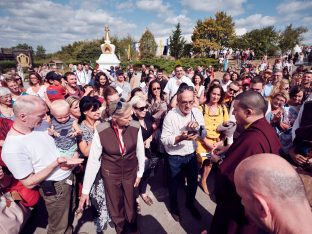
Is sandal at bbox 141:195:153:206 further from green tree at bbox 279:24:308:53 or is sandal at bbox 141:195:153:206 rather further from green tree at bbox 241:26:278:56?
green tree at bbox 279:24:308:53

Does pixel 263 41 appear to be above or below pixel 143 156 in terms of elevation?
above

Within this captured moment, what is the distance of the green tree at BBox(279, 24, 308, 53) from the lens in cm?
3500

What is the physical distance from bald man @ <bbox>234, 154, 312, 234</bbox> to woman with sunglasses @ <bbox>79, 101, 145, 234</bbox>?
156 centimetres

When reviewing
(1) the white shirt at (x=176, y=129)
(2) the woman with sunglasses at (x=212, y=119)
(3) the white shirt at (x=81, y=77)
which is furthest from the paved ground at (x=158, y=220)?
(3) the white shirt at (x=81, y=77)

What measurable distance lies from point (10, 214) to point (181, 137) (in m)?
2.28

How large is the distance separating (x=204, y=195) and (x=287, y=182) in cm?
314

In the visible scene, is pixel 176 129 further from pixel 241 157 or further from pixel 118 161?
pixel 241 157

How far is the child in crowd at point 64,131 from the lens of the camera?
2713 mm

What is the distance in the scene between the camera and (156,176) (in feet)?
14.9

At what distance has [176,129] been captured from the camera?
2924 mm

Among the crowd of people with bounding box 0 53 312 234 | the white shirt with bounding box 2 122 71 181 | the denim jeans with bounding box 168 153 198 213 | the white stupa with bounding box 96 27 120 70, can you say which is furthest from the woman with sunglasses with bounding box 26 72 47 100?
the white stupa with bounding box 96 27 120 70

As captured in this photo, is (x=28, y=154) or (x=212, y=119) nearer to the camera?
(x=28, y=154)

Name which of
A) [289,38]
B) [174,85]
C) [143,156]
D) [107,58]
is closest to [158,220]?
[143,156]

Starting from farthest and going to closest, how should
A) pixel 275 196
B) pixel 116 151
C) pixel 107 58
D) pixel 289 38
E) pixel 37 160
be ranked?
pixel 289 38 < pixel 107 58 < pixel 116 151 < pixel 37 160 < pixel 275 196
